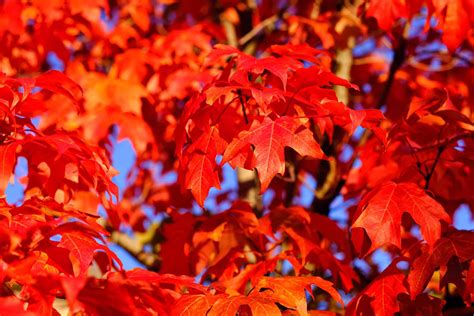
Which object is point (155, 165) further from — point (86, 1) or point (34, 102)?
point (34, 102)

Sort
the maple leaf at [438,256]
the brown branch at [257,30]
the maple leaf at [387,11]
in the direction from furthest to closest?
the brown branch at [257,30] → the maple leaf at [387,11] → the maple leaf at [438,256]

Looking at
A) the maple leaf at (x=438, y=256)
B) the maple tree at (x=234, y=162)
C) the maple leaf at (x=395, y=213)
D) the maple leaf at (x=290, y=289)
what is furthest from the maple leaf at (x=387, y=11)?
the maple leaf at (x=290, y=289)

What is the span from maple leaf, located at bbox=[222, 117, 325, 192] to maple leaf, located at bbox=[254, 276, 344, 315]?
0.26 m

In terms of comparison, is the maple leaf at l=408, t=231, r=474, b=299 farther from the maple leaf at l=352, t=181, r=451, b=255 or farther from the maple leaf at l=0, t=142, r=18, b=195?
the maple leaf at l=0, t=142, r=18, b=195

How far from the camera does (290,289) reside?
5.32 ft

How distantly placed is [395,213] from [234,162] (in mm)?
462

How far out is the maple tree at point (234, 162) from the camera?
1.53 metres

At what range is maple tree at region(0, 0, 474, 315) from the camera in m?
1.53

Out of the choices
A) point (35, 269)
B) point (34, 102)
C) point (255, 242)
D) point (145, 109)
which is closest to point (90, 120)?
point (145, 109)

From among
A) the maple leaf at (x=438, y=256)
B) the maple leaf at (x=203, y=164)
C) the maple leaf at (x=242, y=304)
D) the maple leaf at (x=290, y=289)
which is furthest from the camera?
the maple leaf at (x=203, y=164)

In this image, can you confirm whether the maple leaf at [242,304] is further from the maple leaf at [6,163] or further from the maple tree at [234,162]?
the maple leaf at [6,163]

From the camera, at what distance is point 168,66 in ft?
10.1

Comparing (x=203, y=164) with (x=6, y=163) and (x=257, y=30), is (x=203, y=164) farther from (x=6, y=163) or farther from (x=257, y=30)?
(x=257, y=30)

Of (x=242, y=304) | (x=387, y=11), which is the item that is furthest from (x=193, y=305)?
(x=387, y=11)
